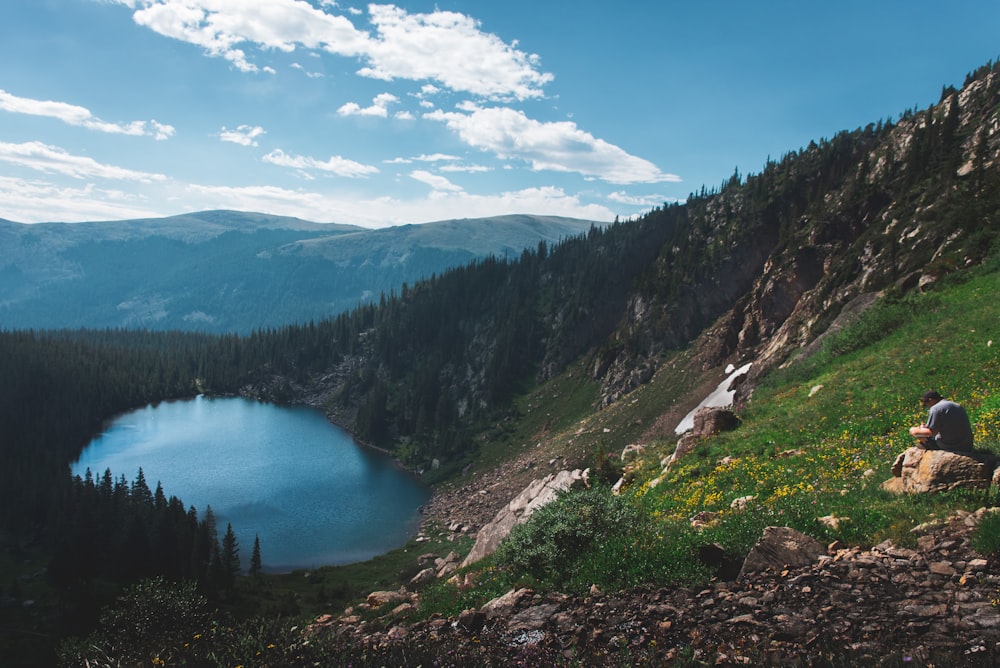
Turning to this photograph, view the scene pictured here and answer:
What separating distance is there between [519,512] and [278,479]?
106088 millimetres

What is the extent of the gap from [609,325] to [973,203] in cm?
10394

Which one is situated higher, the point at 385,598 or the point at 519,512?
the point at 519,512

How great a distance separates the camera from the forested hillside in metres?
57.1

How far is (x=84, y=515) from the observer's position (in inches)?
3342

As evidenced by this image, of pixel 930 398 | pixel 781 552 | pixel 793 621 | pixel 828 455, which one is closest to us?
pixel 793 621

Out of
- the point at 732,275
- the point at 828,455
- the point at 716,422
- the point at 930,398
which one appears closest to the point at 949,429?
the point at 930,398

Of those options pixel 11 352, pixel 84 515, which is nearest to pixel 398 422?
pixel 84 515

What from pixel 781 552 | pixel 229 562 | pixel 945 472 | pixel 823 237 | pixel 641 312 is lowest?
pixel 229 562

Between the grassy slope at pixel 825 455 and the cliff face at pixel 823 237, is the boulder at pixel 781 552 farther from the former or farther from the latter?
the cliff face at pixel 823 237

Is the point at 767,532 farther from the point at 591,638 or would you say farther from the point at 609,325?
the point at 609,325

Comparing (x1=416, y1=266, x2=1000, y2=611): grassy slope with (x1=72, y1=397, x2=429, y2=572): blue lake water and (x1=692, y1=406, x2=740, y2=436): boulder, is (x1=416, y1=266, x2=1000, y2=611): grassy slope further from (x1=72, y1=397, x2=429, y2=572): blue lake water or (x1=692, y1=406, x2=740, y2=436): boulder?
(x1=72, y1=397, x2=429, y2=572): blue lake water

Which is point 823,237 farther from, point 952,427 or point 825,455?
point 952,427

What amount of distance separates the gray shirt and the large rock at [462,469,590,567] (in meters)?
16.8

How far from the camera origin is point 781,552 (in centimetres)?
1174
